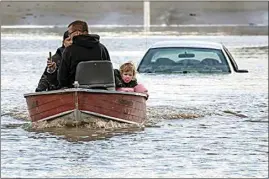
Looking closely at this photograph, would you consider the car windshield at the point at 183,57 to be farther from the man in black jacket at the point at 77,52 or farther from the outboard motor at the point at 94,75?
the outboard motor at the point at 94,75

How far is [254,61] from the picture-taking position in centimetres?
3219

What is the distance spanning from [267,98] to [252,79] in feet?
11.4

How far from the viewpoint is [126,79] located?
15922mm

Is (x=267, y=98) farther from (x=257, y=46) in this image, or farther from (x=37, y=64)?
(x=257, y=46)

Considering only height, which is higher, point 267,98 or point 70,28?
point 70,28

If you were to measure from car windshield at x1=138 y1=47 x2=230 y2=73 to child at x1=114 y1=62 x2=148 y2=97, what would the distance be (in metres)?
5.92

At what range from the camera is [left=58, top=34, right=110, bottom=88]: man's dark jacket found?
604 inches

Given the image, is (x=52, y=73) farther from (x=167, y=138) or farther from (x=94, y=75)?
(x=167, y=138)

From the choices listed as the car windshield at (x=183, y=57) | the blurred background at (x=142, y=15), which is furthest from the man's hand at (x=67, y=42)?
the blurred background at (x=142, y=15)

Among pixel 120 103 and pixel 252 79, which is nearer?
pixel 120 103

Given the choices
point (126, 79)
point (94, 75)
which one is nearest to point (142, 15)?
point (126, 79)

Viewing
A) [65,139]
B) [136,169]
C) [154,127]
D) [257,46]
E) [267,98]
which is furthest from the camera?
[257,46]

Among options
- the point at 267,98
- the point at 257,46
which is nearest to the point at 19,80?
the point at 267,98

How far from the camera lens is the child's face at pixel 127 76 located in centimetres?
1584
